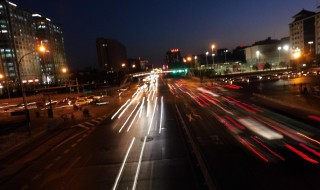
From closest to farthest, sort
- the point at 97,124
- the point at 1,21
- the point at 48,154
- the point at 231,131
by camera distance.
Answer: the point at 48,154 < the point at 231,131 < the point at 97,124 < the point at 1,21

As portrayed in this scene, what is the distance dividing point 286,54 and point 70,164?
179 m

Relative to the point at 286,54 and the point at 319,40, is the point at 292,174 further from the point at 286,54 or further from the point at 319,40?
the point at 286,54

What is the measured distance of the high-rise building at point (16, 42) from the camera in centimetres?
13788

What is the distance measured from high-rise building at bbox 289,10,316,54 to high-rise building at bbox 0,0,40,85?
495ft

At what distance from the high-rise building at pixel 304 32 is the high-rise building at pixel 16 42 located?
151m

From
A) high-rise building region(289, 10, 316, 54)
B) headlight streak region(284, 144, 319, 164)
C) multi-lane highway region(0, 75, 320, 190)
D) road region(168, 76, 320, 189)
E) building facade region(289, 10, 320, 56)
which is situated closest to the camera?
road region(168, 76, 320, 189)

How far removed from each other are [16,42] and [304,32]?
165m

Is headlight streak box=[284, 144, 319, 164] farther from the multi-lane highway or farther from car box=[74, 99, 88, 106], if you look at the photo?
car box=[74, 99, 88, 106]

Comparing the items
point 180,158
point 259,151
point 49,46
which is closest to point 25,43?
point 49,46

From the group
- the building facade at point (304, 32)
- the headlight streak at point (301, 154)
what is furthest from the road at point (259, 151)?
the building facade at point (304, 32)

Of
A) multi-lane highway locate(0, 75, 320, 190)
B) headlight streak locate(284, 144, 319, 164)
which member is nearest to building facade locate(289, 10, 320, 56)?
multi-lane highway locate(0, 75, 320, 190)

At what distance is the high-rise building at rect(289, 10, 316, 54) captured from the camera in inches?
5832

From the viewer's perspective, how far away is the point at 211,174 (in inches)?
515

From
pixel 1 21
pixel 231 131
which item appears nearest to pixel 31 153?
pixel 231 131
